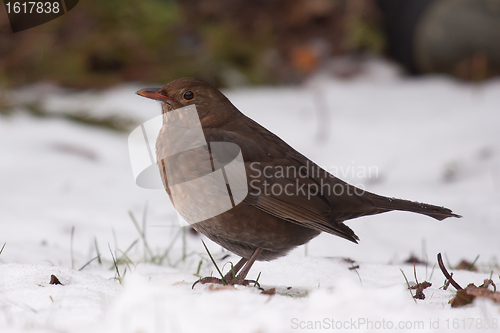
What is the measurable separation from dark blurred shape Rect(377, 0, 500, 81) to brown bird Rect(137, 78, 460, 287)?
5.88 meters

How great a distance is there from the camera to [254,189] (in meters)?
2.66

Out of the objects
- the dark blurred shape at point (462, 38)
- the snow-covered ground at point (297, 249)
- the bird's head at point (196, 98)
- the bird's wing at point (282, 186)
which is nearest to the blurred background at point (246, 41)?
the dark blurred shape at point (462, 38)

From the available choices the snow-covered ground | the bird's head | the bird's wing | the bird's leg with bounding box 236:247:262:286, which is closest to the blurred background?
the snow-covered ground

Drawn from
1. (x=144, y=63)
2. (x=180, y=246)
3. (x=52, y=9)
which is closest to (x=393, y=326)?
(x=180, y=246)

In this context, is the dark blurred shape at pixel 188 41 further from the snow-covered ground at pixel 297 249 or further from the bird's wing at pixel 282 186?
the bird's wing at pixel 282 186

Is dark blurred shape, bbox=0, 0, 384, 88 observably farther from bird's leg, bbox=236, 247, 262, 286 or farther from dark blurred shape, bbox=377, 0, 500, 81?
bird's leg, bbox=236, 247, 262, 286

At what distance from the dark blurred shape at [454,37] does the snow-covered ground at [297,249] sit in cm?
28

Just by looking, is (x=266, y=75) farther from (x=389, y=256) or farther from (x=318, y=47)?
(x=389, y=256)

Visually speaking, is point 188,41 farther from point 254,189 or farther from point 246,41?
point 254,189

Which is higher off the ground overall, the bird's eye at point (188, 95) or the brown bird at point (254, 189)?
the bird's eye at point (188, 95)

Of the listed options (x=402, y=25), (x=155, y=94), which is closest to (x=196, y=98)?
(x=155, y=94)

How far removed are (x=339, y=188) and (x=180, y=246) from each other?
1385 millimetres

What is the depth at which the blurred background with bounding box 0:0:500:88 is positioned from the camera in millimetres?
7867

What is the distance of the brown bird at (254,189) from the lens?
260 cm
